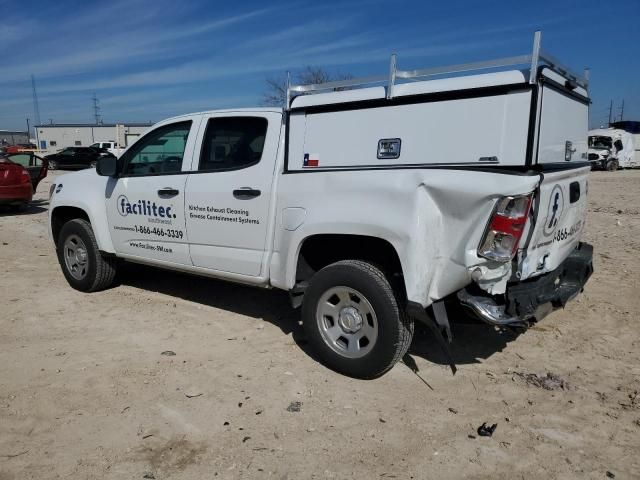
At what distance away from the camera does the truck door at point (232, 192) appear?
4.35 meters

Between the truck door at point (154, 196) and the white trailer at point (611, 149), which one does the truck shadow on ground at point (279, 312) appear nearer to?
the truck door at point (154, 196)

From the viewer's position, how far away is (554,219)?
3.75 m

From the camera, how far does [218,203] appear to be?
4.60 m

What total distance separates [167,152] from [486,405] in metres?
3.63

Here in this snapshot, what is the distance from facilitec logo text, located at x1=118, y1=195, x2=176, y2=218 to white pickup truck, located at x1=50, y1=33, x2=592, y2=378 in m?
0.03

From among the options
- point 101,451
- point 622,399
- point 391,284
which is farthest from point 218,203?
point 622,399

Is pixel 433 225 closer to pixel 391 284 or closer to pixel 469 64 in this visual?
pixel 391 284

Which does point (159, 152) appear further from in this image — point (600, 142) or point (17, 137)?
point (17, 137)

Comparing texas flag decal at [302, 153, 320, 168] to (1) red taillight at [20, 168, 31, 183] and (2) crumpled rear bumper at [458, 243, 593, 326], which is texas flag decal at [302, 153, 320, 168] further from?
(1) red taillight at [20, 168, 31, 183]

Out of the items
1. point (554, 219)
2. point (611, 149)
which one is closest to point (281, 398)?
point (554, 219)

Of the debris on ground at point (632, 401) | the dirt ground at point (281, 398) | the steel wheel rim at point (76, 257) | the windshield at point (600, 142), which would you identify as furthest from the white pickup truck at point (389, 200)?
the windshield at point (600, 142)

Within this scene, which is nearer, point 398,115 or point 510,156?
point 510,156

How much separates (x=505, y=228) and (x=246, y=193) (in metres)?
2.12

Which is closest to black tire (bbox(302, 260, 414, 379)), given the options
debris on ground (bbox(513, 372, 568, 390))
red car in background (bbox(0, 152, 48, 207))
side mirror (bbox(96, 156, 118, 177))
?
debris on ground (bbox(513, 372, 568, 390))
